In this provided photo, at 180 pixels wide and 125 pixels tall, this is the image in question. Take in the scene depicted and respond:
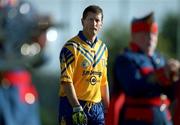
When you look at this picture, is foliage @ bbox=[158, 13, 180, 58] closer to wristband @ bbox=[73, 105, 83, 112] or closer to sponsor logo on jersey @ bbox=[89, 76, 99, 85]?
sponsor logo on jersey @ bbox=[89, 76, 99, 85]

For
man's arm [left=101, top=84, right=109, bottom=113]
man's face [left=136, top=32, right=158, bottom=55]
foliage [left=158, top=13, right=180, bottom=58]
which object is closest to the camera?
man's arm [left=101, top=84, right=109, bottom=113]

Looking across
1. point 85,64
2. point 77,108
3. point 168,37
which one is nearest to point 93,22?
point 85,64

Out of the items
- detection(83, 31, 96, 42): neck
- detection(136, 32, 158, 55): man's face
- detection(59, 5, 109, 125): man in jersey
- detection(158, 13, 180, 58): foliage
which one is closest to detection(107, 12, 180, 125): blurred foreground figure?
detection(136, 32, 158, 55): man's face

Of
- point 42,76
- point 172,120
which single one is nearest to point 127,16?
point 42,76

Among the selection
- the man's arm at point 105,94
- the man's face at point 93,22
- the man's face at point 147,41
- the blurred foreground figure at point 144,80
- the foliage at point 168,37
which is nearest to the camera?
the man's face at point 93,22

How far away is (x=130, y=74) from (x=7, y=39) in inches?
115

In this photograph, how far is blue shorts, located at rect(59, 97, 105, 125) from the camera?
32.4 feet

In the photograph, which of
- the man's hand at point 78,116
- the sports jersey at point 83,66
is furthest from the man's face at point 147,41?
the man's hand at point 78,116

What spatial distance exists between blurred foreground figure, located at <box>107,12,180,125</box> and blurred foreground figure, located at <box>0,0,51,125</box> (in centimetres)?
253

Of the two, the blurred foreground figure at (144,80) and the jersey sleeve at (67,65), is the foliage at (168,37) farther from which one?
the jersey sleeve at (67,65)

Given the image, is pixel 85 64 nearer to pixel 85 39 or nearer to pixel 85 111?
pixel 85 39

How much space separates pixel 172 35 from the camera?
31078 mm

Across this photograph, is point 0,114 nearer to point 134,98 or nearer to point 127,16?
point 134,98

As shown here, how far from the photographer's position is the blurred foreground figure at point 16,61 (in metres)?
14.8
